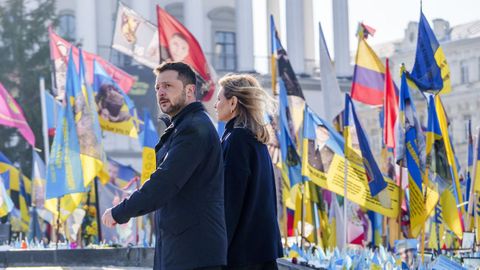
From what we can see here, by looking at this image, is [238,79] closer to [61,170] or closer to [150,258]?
[150,258]

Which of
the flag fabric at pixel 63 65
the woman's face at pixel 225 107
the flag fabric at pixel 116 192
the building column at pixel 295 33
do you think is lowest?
the flag fabric at pixel 116 192

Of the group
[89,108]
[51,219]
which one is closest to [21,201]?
[51,219]

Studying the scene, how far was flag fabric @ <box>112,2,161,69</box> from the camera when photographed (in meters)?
21.0

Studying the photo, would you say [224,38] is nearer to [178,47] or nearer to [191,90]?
[178,47]

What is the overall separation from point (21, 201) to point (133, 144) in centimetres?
1928

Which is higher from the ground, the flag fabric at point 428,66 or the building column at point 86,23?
the building column at point 86,23

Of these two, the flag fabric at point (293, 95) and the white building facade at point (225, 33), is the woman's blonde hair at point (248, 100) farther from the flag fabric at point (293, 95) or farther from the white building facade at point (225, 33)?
the white building facade at point (225, 33)

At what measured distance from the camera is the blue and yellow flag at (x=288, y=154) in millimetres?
14938

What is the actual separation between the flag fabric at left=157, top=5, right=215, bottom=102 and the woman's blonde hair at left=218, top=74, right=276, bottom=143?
12.2 m

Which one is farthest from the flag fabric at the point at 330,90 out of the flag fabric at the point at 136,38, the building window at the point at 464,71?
the building window at the point at 464,71

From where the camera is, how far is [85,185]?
16.5 metres

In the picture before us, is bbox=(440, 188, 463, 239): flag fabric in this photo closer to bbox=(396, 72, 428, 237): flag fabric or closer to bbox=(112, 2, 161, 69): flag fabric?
bbox=(396, 72, 428, 237): flag fabric

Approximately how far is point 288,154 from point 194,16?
1276 inches

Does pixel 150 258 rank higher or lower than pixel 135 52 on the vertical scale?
lower
